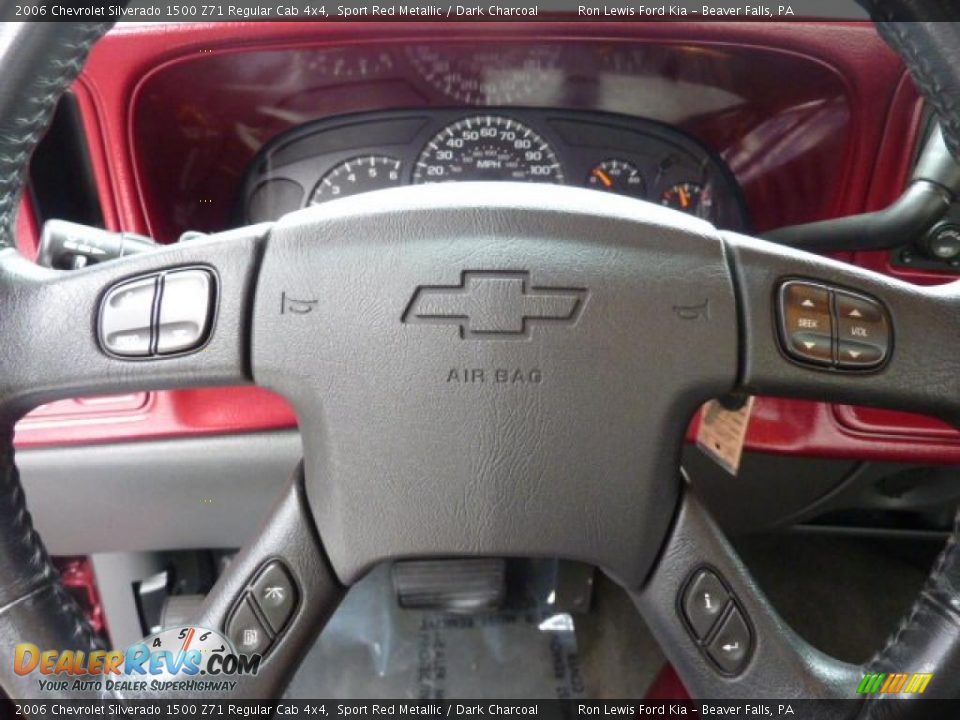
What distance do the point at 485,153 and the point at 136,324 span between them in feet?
2.18

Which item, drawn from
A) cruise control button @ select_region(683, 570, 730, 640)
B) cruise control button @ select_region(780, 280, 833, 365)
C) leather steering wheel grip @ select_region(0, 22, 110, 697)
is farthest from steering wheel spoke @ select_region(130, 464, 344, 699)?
cruise control button @ select_region(780, 280, 833, 365)

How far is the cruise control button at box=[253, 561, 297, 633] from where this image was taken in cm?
58

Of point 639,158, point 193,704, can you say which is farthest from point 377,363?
point 639,158

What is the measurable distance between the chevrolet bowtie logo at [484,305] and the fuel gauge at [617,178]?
64 centimetres

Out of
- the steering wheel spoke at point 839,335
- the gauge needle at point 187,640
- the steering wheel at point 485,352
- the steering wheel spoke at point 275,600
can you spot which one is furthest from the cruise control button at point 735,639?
the gauge needle at point 187,640

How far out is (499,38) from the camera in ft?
3.04

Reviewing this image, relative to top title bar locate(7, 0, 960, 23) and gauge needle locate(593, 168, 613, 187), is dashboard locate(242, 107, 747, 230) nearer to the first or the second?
gauge needle locate(593, 168, 613, 187)

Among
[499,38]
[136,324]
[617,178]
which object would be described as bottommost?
[617,178]

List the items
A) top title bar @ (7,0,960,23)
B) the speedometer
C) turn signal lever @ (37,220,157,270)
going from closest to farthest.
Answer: turn signal lever @ (37,220,157,270) → top title bar @ (7,0,960,23) → the speedometer

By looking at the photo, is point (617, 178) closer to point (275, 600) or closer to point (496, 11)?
point (496, 11)

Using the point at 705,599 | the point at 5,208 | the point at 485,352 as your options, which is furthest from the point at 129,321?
the point at 705,599

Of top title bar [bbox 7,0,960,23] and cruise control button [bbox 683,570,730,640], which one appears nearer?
cruise control button [bbox 683,570,730,640]

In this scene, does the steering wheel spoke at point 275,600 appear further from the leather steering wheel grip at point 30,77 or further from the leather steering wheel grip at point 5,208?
the leather steering wheel grip at point 30,77

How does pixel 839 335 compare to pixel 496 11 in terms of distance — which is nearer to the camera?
pixel 839 335
